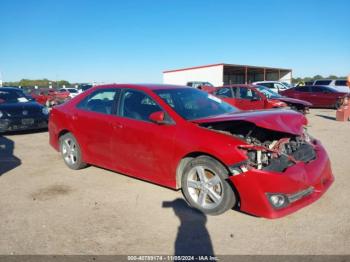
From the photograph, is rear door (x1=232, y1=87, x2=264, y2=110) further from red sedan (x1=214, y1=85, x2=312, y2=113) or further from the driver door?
the driver door

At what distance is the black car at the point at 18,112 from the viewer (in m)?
9.89

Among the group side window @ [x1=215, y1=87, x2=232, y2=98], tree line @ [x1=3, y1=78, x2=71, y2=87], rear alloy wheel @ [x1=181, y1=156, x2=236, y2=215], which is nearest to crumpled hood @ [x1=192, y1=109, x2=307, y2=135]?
rear alloy wheel @ [x1=181, y1=156, x2=236, y2=215]

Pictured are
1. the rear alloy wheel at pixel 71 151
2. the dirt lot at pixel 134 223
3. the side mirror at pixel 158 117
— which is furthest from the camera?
the rear alloy wheel at pixel 71 151

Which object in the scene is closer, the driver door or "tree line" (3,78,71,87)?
the driver door

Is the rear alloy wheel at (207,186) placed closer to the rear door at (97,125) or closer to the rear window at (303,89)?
the rear door at (97,125)

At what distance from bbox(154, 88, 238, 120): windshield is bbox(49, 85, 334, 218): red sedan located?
0.05 feet

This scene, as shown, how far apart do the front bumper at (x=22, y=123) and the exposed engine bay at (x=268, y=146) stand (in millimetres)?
7502

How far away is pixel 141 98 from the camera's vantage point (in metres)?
5.08

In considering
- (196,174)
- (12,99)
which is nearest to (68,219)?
(196,174)

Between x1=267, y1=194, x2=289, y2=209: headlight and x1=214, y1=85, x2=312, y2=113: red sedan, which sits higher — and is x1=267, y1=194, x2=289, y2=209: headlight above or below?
below

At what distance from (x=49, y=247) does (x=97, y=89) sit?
3.10 metres

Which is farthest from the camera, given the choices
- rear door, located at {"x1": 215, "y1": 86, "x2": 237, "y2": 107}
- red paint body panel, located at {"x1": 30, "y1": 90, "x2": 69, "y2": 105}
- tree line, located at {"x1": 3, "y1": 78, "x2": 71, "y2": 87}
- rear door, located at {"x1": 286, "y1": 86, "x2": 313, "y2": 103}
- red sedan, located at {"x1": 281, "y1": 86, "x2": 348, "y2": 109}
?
tree line, located at {"x1": 3, "y1": 78, "x2": 71, "y2": 87}

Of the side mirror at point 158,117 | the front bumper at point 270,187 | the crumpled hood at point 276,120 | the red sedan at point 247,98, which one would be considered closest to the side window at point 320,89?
the red sedan at point 247,98

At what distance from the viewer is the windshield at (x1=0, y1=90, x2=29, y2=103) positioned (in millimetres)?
10758
